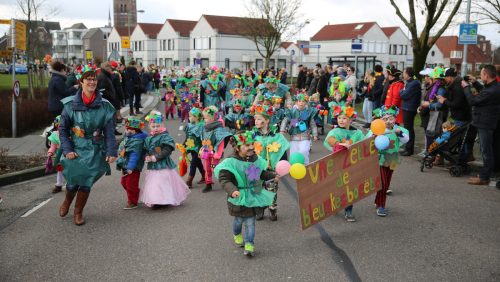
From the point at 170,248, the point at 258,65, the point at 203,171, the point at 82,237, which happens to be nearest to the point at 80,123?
the point at 82,237

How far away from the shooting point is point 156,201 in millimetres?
7031

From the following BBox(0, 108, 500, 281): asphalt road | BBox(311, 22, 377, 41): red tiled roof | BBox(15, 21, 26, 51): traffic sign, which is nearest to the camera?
BBox(0, 108, 500, 281): asphalt road

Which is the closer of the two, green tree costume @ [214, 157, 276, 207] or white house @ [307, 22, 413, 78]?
green tree costume @ [214, 157, 276, 207]

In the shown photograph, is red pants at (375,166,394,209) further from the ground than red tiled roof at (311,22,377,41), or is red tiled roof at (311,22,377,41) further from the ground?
red tiled roof at (311,22,377,41)

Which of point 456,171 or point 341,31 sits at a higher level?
point 341,31

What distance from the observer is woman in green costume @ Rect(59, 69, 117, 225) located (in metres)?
6.28

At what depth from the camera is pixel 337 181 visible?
5.91m

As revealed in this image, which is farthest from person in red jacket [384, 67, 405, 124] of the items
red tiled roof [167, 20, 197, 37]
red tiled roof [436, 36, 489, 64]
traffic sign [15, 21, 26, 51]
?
red tiled roof [436, 36, 489, 64]

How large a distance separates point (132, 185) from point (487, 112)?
6089 mm

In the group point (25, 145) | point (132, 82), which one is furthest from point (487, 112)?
point (132, 82)

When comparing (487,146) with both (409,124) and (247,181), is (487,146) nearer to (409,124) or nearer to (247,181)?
(409,124)

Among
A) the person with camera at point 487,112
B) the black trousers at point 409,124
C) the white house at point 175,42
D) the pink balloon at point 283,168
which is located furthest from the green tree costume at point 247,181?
the white house at point 175,42

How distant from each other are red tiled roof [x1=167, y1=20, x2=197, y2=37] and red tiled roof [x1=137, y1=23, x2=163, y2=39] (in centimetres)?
772

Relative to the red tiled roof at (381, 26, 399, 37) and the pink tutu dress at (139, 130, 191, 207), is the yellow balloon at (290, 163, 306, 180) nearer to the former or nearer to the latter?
the pink tutu dress at (139, 130, 191, 207)
